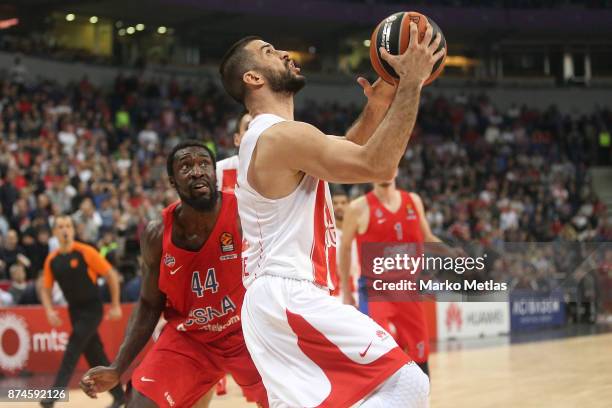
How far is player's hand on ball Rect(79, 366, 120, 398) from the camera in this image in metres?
4.69

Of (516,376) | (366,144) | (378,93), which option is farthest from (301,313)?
(516,376)

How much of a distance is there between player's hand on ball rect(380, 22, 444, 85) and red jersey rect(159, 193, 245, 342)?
205 cm

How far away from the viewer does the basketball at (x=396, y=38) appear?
3.45 meters

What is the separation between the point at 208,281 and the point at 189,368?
0.49 meters

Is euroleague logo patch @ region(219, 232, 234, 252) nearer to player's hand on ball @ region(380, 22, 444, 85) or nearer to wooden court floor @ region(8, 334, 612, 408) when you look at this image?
player's hand on ball @ region(380, 22, 444, 85)

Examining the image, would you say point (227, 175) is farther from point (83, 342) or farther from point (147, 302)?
point (83, 342)

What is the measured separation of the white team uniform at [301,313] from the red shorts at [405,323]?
3.66 metres

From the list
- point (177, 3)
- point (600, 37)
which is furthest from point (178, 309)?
point (600, 37)

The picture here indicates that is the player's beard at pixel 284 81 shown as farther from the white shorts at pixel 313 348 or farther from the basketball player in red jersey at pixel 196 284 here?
the basketball player in red jersey at pixel 196 284

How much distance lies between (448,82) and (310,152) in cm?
2714

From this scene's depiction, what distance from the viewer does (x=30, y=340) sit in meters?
11.4

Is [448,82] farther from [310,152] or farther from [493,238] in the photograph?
[310,152]

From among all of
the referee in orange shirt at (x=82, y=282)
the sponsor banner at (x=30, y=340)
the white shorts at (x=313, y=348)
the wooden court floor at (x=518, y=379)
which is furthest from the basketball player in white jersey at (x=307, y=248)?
the sponsor banner at (x=30, y=340)

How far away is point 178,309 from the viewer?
203 inches
